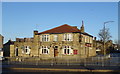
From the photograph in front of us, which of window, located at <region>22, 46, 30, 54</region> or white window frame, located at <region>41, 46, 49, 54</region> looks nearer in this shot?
white window frame, located at <region>41, 46, 49, 54</region>

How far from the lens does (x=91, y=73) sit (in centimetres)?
1925

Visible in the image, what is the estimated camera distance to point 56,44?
46.2 m

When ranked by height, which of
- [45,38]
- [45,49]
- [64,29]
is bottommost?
[45,49]

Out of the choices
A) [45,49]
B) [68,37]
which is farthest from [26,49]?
[68,37]

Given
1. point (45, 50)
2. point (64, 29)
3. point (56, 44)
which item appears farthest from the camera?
point (64, 29)

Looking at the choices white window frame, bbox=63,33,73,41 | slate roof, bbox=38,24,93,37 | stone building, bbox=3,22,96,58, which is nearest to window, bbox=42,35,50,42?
stone building, bbox=3,22,96,58

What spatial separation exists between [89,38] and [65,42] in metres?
9.64

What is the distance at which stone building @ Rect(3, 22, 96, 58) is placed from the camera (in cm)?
4497

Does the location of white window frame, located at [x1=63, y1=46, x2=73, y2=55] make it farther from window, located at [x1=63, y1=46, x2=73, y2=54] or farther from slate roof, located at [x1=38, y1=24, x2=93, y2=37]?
slate roof, located at [x1=38, y1=24, x2=93, y2=37]

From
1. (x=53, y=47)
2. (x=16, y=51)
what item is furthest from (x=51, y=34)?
(x=16, y=51)

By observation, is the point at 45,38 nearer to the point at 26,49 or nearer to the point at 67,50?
the point at 26,49

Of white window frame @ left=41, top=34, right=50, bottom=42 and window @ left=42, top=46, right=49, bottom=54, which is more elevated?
white window frame @ left=41, top=34, right=50, bottom=42

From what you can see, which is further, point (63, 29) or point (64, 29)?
point (63, 29)

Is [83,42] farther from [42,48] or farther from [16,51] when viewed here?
[16,51]
